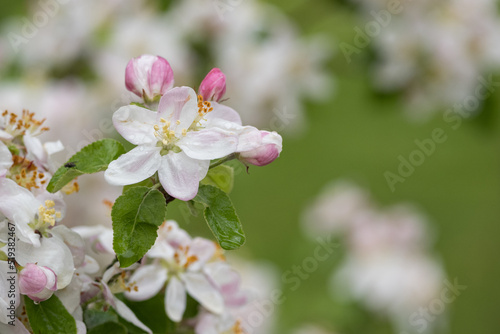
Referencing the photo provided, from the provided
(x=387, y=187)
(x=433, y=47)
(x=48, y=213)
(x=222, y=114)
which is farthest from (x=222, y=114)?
(x=387, y=187)

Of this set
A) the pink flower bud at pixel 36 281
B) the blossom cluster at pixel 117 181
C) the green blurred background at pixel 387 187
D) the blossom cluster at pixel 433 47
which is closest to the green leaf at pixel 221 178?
the blossom cluster at pixel 117 181

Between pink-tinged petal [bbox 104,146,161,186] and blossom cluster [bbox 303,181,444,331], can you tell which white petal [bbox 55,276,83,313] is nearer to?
pink-tinged petal [bbox 104,146,161,186]

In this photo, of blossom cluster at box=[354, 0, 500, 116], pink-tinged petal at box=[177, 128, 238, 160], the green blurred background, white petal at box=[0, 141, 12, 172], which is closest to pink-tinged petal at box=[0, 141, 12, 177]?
white petal at box=[0, 141, 12, 172]

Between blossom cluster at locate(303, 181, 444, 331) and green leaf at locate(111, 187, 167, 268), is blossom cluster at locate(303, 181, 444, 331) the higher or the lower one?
the lower one

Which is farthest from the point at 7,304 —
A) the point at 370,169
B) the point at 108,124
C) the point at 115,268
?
the point at 370,169

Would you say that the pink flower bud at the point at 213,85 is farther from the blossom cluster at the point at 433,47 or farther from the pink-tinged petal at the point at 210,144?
the blossom cluster at the point at 433,47

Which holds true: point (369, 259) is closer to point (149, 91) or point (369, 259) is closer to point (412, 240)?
point (412, 240)

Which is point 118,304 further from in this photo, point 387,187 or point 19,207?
point 387,187
